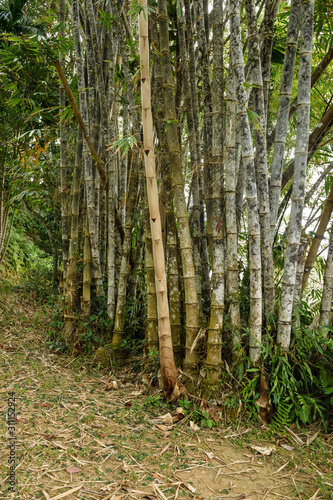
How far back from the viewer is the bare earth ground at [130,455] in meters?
1.46

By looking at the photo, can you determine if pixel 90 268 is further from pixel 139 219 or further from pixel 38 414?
pixel 38 414

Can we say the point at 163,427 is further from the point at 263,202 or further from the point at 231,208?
the point at 263,202

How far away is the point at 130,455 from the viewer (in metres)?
1.68

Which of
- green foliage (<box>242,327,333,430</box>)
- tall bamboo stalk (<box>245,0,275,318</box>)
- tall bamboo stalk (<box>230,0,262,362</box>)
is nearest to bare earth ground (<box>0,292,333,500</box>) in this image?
green foliage (<box>242,327,333,430</box>)

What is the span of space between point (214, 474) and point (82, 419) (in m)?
0.74

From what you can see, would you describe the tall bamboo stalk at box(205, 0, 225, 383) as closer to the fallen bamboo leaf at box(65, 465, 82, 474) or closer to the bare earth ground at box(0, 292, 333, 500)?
the bare earth ground at box(0, 292, 333, 500)

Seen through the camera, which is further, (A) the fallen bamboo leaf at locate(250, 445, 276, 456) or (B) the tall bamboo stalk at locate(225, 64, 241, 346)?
(B) the tall bamboo stalk at locate(225, 64, 241, 346)

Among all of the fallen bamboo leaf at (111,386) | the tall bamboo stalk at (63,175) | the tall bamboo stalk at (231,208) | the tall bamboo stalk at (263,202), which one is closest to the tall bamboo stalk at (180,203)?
the tall bamboo stalk at (231,208)

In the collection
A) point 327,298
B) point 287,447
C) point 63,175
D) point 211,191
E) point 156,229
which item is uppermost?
point 63,175

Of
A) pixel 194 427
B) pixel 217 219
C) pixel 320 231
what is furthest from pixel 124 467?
pixel 320 231

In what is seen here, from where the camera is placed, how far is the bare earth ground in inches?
57.7

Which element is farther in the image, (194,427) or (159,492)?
(194,427)

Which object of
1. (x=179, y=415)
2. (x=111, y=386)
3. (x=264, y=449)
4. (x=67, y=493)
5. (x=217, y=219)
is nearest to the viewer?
(x=67, y=493)

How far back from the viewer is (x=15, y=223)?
5.86 metres
